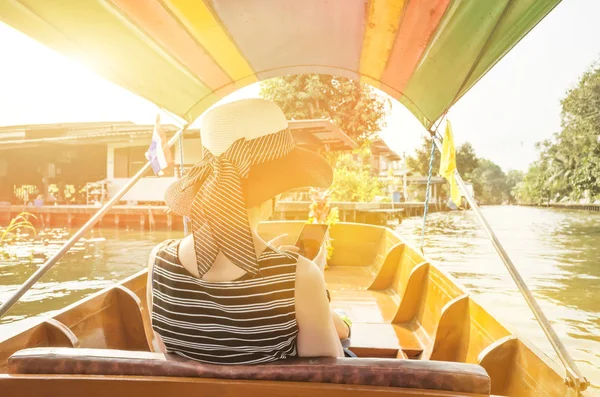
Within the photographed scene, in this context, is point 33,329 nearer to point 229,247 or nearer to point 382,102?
point 229,247

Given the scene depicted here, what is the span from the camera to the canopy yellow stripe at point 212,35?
219 centimetres

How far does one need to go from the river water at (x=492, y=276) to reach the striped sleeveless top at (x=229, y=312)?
967mm

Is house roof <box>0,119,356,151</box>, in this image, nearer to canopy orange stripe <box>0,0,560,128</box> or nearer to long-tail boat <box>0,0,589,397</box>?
canopy orange stripe <box>0,0,560,128</box>

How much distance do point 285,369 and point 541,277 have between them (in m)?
10.8

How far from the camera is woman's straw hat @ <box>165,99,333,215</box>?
131 centimetres

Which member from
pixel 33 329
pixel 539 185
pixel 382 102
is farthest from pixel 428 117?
pixel 539 185

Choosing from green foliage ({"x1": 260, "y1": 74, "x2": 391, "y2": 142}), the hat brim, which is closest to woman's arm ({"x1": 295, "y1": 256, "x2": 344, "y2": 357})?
the hat brim

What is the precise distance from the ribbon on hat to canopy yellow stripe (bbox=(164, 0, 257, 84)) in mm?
1261

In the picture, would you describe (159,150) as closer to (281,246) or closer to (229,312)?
(281,246)

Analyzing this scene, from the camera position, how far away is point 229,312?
4.09 feet

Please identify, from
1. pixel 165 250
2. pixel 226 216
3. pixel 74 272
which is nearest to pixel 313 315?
pixel 226 216

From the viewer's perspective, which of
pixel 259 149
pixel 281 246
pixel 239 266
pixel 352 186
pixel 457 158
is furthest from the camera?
pixel 457 158

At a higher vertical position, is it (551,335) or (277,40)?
(277,40)

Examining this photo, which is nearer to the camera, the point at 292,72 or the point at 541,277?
the point at 292,72
